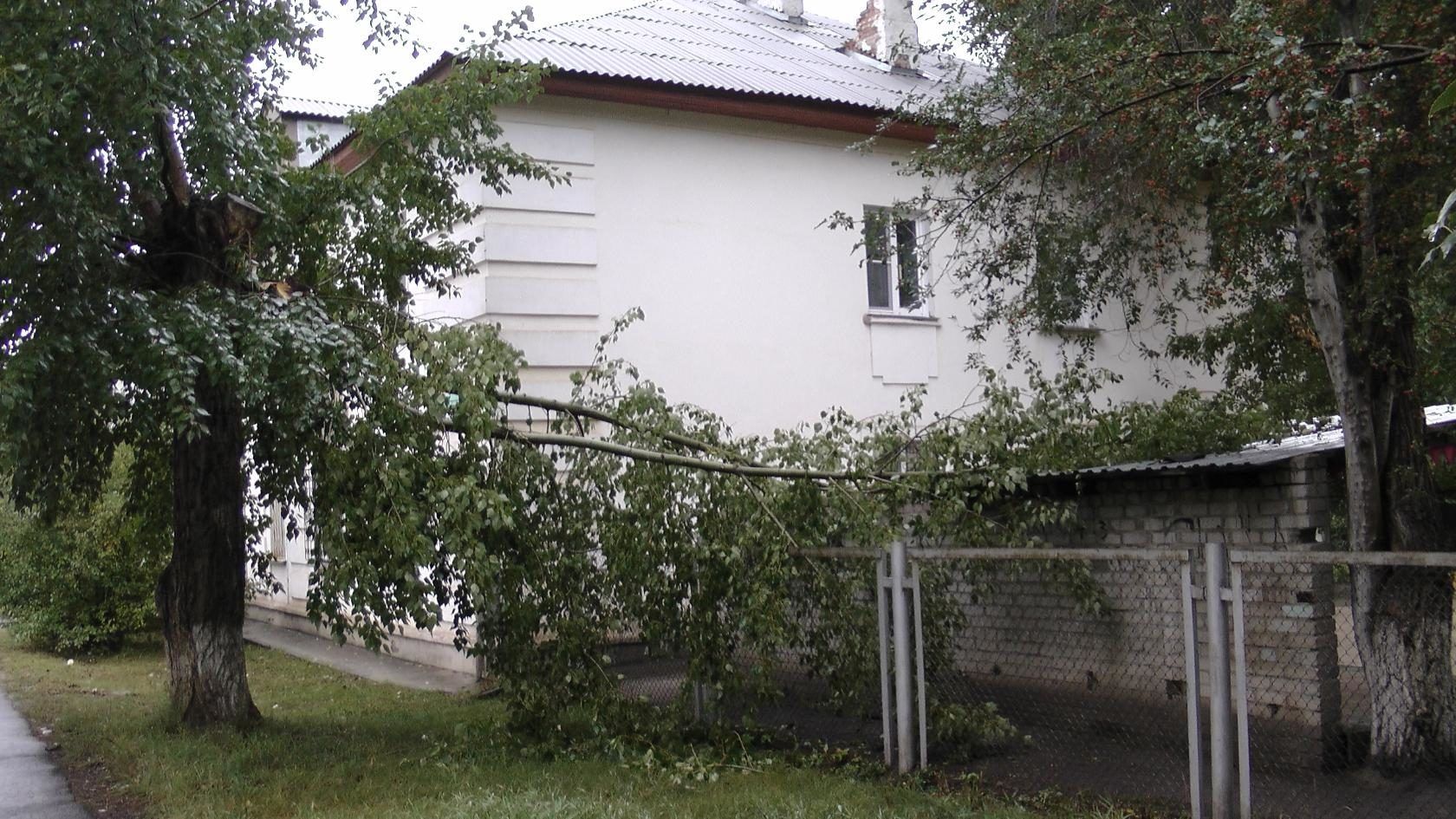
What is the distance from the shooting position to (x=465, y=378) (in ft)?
24.4

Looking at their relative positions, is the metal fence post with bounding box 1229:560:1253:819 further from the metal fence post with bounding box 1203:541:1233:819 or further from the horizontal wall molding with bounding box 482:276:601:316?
the horizontal wall molding with bounding box 482:276:601:316

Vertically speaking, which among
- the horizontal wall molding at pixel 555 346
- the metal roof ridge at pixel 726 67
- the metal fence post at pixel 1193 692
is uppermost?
the metal roof ridge at pixel 726 67

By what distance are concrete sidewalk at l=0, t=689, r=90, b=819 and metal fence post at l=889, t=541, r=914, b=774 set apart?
459cm

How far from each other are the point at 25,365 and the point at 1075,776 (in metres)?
6.02

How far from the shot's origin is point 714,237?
41.9ft

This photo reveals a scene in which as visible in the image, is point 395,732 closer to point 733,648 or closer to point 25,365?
point 733,648

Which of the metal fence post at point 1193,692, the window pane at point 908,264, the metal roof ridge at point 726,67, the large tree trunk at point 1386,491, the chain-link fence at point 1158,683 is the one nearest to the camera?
the metal fence post at point 1193,692

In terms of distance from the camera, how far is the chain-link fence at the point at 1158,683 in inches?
242

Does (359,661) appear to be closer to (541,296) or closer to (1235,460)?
(541,296)

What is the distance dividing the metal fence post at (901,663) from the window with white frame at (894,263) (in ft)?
10.1

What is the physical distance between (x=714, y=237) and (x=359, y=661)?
6022 mm

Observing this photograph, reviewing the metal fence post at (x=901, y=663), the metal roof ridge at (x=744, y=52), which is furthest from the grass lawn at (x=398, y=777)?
the metal roof ridge at (x=744, y=52)

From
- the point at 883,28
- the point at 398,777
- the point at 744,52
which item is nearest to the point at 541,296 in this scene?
the point at 744,52

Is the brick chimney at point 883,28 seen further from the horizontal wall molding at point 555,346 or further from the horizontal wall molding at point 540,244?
the horizontal wall molding at point 555,346
